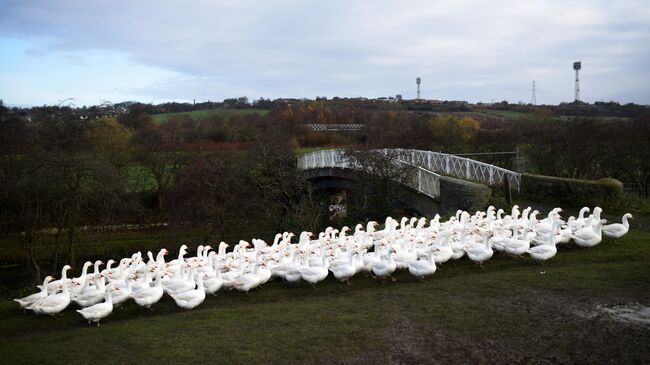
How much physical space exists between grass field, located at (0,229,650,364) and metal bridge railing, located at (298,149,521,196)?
42.7 feet

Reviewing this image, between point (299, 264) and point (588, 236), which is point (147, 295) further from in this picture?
point (588, 236)

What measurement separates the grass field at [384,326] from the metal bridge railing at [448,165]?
512 inches

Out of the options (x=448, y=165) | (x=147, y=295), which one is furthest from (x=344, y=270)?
(x=448, y=165)

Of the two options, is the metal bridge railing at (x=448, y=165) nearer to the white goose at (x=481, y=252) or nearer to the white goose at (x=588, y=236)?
the white goose at (x=588, y=236)

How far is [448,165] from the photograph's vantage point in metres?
29.8

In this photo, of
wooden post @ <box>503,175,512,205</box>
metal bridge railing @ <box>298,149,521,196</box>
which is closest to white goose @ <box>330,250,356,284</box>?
wooden post @ <box>503,175,512,205</box>

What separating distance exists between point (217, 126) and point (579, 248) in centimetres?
4663

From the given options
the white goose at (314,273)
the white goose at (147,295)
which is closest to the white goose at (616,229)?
the white goose at (314,273)

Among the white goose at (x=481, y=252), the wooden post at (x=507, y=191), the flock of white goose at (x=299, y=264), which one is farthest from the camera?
the wooden post at (x=507, y=191)

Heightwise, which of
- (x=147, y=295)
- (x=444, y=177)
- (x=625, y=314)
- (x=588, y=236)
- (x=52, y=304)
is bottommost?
(x=52, y=304)

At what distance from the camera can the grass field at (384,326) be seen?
8.33 m

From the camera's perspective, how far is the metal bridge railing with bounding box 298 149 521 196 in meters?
25.9

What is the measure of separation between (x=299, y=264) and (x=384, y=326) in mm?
4569

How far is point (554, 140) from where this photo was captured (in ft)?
107
